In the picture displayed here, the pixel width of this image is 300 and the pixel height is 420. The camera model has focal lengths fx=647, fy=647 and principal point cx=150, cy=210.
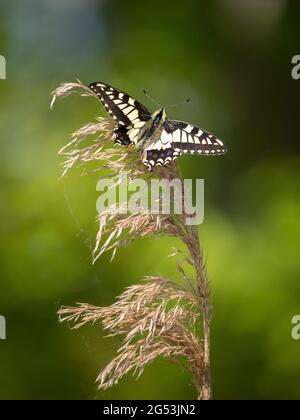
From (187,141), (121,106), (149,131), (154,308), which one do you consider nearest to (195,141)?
(187,141)

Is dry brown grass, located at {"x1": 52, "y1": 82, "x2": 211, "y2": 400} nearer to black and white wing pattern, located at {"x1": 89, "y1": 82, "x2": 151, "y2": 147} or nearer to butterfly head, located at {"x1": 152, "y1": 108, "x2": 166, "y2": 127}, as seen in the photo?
black and white wing pattern, located at {"x1": 89, "y1": 82, "x2": 151, "y2": 147}

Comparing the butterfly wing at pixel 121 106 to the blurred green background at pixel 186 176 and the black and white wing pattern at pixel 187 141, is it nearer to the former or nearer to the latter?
the black and white wing pattern at pixel 187 141

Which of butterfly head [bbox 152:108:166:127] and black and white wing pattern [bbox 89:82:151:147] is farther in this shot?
butterfly head [bbox 152:108:166:127]

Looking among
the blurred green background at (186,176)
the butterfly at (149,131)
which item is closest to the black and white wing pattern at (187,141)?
the butterfly at (149,131)

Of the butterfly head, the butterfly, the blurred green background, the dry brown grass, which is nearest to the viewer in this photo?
the dry brown grass

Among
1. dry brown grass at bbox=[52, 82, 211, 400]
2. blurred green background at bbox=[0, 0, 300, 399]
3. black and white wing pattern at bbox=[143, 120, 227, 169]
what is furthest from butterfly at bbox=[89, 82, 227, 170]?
blurred green background at bbox=[0, 0, 300, 399]

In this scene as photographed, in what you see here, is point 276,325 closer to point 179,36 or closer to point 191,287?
point 191,287
